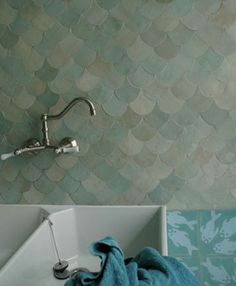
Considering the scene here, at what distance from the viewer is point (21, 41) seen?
129 centimetres

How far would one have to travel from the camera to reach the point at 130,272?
827 millimetres

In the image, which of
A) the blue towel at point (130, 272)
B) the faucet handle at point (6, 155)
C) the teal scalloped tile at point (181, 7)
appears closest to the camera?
the blue towel at point (130, 272)

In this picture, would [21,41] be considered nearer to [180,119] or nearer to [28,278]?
[180,119]

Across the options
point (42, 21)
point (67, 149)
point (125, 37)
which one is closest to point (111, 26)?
point (125, 37)

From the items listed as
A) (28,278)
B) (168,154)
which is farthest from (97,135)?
(28,278)

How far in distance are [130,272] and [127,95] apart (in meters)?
0.68

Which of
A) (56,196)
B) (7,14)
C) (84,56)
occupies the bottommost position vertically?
(56,196)

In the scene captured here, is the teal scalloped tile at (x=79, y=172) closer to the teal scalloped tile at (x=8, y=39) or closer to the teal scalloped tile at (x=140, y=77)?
the teal scalloped tile at (x=140, y=77)

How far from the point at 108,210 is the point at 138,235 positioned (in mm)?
158

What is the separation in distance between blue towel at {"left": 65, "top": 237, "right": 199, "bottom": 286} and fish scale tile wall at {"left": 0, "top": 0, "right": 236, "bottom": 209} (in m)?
0.46

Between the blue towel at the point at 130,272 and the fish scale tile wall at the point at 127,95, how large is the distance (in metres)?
0.46

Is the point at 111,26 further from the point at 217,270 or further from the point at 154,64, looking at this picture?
the point at 217,270

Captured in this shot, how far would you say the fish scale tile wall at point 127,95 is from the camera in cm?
122

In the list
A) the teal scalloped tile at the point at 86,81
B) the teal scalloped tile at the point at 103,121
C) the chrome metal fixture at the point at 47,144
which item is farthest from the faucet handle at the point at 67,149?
the teal scalloped tile at the point at 86,81
